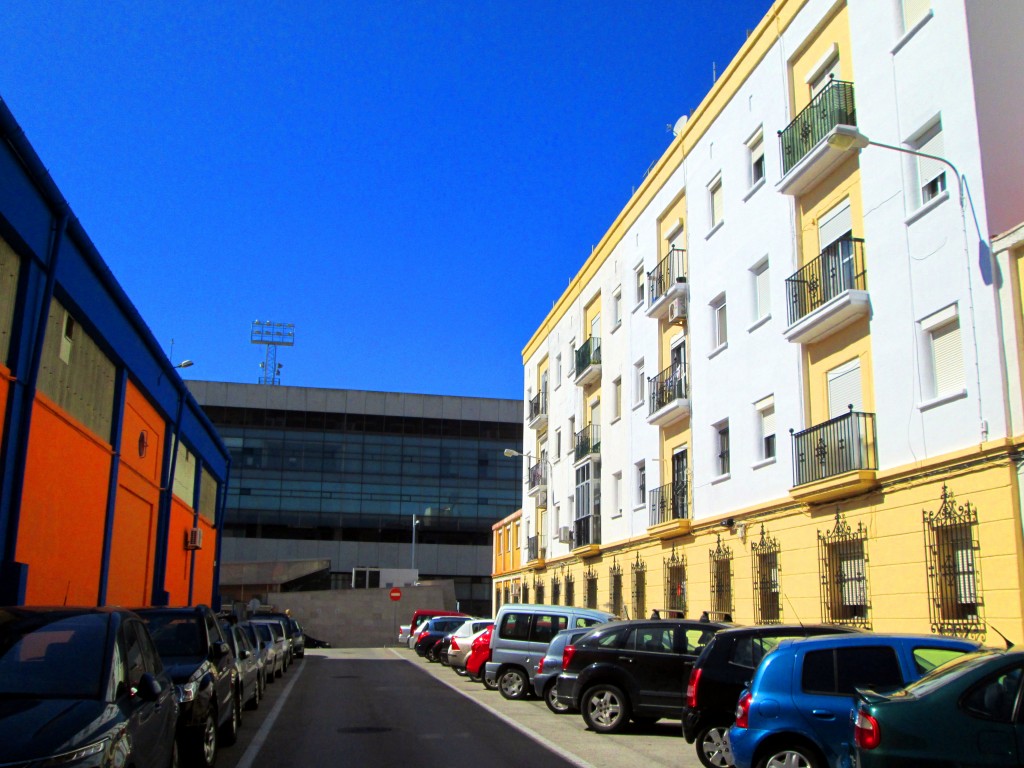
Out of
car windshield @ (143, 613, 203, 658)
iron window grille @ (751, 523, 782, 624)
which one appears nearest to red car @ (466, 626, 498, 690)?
iron window grille @ (751, 523, 782, 624)

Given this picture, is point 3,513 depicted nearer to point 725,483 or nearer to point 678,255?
point 725,483

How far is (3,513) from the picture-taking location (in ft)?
43.5

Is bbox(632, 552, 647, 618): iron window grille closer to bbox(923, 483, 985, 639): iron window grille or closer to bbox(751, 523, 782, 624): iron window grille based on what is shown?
bbox(751, 523, 782, 624): iron window grille

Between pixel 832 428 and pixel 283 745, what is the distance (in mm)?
10774

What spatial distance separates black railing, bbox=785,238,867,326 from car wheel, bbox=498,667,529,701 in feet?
28.7

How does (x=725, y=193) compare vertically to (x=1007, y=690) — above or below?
above

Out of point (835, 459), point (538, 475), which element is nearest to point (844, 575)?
point (835, 459)

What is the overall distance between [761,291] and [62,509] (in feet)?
47.6

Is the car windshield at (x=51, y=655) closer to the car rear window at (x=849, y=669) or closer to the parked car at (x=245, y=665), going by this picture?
the car rear window at (x=849, y=669)

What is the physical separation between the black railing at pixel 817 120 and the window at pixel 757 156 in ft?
4.84

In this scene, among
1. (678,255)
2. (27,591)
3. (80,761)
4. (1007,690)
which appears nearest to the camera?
(80,761)

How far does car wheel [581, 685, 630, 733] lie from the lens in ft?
46.2

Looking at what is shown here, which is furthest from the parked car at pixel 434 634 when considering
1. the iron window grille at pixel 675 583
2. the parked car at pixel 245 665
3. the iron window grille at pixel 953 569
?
the iron window grille at pixel 953 569

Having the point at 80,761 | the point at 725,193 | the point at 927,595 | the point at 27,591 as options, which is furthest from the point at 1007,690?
the point at 725,193
